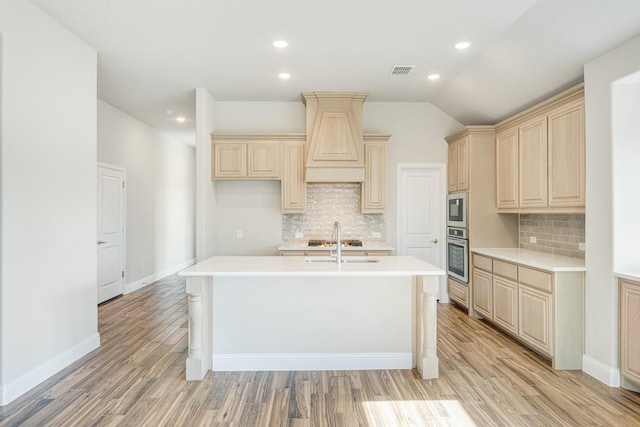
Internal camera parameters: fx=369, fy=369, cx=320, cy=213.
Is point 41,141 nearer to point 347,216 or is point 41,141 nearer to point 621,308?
point 347,216

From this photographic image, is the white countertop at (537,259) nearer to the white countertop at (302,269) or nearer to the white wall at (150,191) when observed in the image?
the white countertop at (302,269)

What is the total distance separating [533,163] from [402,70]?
172 cm

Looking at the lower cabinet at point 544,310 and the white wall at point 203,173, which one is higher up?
the white wall at point 203,173

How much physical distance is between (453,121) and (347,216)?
2110 millimetres

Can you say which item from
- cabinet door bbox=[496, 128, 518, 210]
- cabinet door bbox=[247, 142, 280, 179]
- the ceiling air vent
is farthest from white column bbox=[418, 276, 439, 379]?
cabinet door bbox=[247, 142, 280, 179]

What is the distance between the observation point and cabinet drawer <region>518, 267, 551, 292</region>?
3143 millimetres

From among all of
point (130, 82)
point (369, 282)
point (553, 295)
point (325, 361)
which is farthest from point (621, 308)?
point (130, 82)

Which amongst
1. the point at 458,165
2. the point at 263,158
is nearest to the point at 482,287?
the point at 458,165

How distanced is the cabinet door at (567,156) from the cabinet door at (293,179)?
289 cm

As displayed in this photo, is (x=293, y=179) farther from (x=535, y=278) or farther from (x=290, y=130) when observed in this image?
(x=535, y=278)

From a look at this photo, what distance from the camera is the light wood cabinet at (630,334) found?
257 centimetres

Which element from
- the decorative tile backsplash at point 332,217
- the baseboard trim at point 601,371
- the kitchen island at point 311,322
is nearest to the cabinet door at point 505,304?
the baseboard trim at point 601,371

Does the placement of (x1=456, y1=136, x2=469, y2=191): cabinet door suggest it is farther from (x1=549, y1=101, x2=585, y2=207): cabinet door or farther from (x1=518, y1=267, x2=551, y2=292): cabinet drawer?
(x1=518, y1=267, x2=551, y2=292): cabinet drawer

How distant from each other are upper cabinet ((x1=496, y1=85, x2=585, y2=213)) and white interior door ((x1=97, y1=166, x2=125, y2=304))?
539 cm
